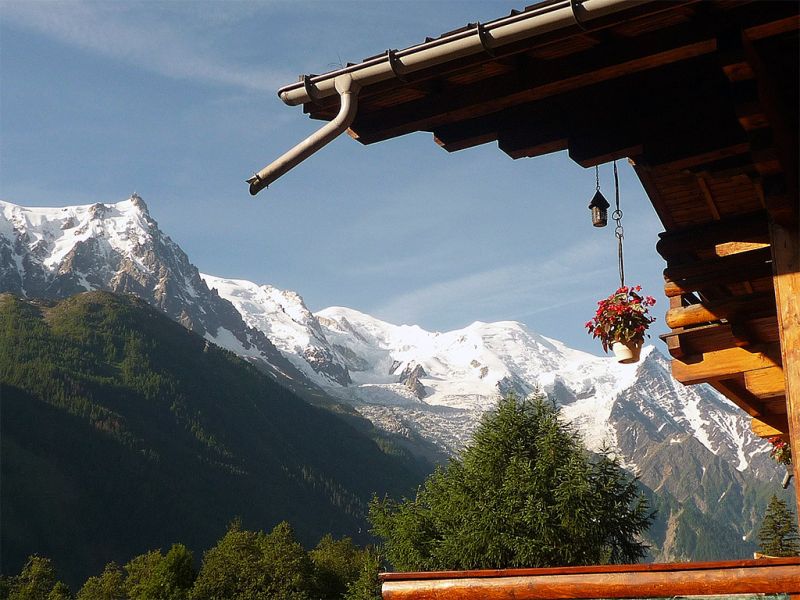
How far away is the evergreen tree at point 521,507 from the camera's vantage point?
120ft

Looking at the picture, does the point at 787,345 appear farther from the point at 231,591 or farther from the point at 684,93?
the point at 231,591

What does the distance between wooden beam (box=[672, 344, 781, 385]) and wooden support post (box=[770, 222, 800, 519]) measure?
3.83 meters

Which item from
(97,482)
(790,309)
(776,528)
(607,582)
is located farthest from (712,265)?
(97,482)

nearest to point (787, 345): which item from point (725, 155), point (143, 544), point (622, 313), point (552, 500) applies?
point (725, 155)

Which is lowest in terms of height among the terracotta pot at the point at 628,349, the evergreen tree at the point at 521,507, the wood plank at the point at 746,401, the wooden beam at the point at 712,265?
the evergreen tree at the point at 521,507

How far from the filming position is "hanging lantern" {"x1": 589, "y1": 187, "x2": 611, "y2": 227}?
8.99m

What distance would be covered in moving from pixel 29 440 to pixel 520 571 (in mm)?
178150

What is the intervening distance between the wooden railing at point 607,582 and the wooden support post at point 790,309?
774 mm

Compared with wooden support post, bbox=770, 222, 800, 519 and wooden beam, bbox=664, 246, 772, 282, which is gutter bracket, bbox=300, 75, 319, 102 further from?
wooden beam, bbox=664, 246, 772, 282

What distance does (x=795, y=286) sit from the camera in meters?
4.91

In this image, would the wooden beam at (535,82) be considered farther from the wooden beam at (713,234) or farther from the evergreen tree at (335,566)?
the evergreen tree at (335,566)

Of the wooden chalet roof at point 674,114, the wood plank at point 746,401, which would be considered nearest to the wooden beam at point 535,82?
the wooden chalet roof at point 674,114

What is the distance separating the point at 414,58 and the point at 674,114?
203cm

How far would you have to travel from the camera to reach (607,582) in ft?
14.1
